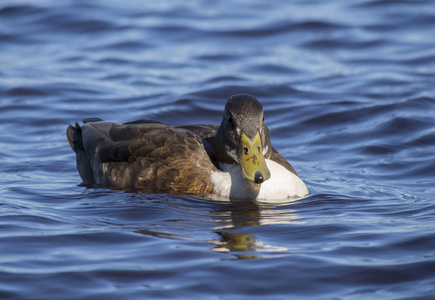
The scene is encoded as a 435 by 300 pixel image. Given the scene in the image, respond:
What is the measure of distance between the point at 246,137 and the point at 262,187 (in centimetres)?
62

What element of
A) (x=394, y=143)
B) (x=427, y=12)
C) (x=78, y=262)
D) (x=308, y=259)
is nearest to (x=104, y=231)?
(x=78, y=262)

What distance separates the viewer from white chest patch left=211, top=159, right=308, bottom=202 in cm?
849

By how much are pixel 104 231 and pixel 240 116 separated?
2070mm

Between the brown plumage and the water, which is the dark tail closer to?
the water

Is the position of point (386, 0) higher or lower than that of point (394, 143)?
higher

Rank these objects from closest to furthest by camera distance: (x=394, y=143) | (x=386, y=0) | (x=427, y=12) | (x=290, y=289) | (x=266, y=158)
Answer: (x=290, y=289) → (x=266, y=158) → (x=394, y=143) → (x=427, y=12) → (x=386, y=0)

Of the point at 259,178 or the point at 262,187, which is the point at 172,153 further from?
the point at 259,178

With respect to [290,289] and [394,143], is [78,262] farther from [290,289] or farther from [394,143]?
[394,143]

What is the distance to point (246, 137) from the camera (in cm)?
828

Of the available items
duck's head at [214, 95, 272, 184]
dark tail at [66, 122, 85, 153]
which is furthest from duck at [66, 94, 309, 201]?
dark tail at [66, 122, 85, 153]

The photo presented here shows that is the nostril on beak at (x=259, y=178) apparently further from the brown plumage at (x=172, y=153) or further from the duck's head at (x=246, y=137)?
the brown plumage at (x=172, y=153)

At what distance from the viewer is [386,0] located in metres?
20.3

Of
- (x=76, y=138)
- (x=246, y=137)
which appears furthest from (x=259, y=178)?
(x=76, y=138)

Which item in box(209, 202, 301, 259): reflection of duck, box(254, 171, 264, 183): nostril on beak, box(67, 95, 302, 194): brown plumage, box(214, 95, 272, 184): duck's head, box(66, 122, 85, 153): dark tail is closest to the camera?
box(209, 202, 301, 259): reflection of duck
